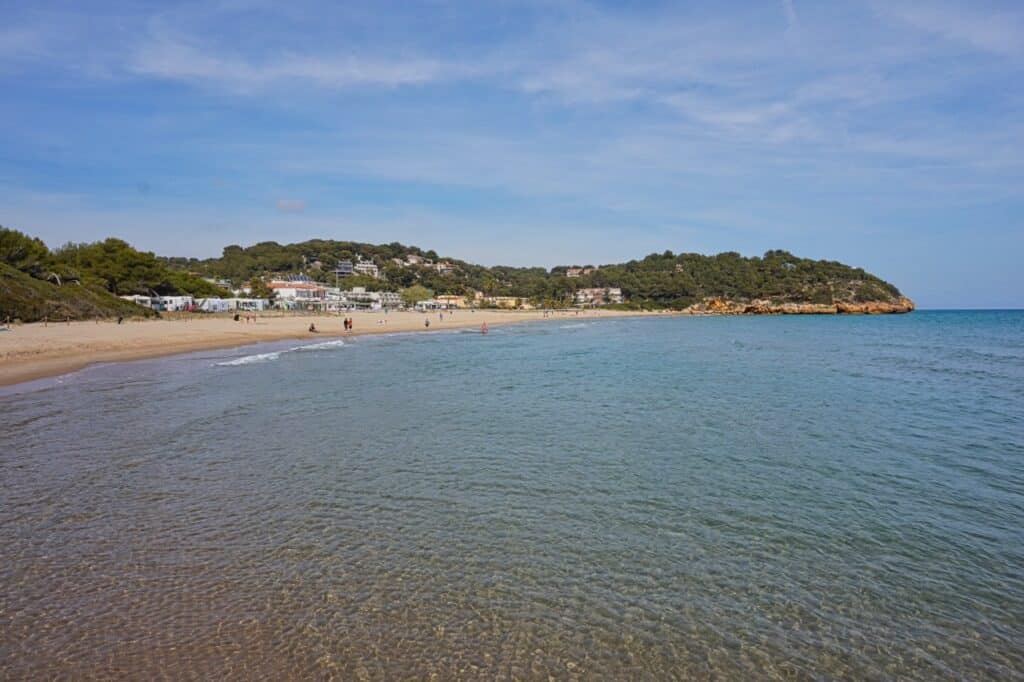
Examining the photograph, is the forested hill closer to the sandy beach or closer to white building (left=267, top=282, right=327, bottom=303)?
white building (left=267, top=282, right=327, bottom=303)

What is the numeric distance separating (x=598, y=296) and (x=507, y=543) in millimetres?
170002

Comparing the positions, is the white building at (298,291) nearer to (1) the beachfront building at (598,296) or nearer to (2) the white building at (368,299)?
(2) the white building at (368,299)

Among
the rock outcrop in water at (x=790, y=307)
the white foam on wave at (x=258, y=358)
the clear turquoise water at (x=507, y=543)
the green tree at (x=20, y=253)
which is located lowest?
the white foam on wave at (x=258, y=358)

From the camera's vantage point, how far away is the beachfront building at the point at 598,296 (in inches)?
6698

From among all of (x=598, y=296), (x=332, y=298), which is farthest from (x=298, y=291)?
(x=598, y=296)

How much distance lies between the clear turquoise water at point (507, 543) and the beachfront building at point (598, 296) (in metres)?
156

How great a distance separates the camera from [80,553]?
6.09 meters

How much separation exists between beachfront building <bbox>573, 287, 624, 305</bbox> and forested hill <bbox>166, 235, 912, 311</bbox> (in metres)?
1.94

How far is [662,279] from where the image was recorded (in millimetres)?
167750

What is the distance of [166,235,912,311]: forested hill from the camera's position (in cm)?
14900

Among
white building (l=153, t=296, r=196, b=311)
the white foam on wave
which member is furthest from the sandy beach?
white building (l=153, t=296, r=196, b=311)

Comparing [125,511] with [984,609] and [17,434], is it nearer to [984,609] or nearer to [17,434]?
[17,434]

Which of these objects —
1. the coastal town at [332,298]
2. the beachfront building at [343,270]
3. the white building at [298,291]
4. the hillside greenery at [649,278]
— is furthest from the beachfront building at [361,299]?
the beachfront building at [343,270]

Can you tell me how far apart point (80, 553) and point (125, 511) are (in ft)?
4.41
